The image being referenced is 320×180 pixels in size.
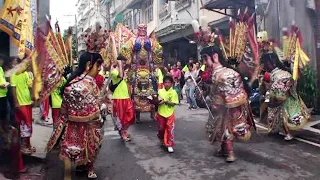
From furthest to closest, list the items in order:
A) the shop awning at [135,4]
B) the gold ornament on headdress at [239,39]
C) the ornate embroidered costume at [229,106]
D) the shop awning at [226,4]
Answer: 1. the shop awning at [135,4]
2. the shop awning at [226,4]
3. the gold ornament on headdress at [239,39]
4. the ornate embroidered costume at [229,106]

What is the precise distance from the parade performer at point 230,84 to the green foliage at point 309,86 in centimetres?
408

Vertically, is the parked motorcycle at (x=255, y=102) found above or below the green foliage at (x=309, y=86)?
below

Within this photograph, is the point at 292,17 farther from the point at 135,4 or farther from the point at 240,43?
the point at 135,4

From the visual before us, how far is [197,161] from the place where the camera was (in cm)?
635

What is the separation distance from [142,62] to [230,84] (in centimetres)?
385

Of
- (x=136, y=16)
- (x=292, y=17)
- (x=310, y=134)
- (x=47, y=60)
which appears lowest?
(x=310, y=134)

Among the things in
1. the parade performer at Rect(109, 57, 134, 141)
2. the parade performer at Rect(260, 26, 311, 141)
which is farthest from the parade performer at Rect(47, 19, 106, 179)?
the parade performer at Rect(260, 26, 311, 141)

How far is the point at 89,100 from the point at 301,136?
4.65 m

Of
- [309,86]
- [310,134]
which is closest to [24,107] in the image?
[310,134]

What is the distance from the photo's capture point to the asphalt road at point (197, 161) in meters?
5.56

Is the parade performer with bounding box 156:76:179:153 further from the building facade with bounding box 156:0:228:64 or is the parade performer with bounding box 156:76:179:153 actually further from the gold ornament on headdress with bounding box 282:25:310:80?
the building facade with bounding box 156:0:228:64

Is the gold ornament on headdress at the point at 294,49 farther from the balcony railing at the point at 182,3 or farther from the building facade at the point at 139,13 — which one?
the building facade at the point at 139,13

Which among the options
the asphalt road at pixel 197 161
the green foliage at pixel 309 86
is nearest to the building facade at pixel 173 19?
the green foliage at pixel 309 86

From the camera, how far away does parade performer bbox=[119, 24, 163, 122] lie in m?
9.49
